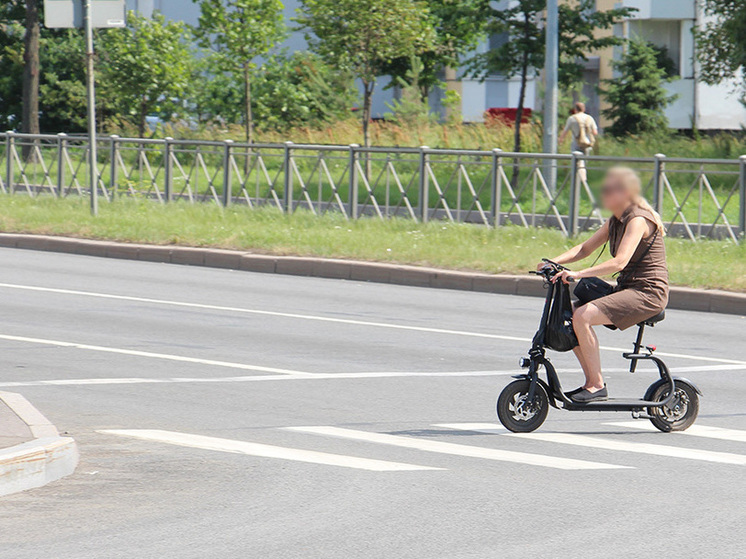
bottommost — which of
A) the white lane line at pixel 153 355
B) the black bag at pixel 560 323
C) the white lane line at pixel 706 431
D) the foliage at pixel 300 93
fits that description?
the white lane line at pixel 706 431

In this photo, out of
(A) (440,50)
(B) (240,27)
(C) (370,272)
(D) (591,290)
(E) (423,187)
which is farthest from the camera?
(A) (440,50)

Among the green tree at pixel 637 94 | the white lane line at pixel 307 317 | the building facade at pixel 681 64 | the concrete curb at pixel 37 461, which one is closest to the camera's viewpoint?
the concrete curb at pixel 37 461

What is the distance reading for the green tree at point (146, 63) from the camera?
33.7 metres

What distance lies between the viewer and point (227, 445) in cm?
697

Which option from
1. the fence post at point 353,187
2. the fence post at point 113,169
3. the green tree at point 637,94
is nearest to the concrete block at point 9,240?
the fence post at point 113,169

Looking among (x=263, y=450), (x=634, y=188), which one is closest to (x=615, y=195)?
(x=634, y=188)

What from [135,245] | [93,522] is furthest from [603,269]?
[135,245]

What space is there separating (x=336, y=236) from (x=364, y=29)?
37.6ft

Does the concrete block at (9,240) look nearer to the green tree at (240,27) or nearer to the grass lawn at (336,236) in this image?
the grass lawn at (336,236)

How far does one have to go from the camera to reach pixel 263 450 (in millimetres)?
6867

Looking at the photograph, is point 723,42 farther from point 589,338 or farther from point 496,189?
point 589,338

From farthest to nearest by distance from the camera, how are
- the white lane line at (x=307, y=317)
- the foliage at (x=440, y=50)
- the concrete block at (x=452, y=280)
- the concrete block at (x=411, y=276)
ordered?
1. the foliage at (x=440, y=50)
2. the concrete block at (x=411, y=276)
3. the concrete block at (x=452, y=280)
4. the white lane line at (x=307, y=317)

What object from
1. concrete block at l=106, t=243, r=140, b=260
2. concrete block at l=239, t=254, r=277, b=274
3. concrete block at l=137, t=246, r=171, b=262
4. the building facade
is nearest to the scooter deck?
concrete block at l=239, t=254, r=277, b=274

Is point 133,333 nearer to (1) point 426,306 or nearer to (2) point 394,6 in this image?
(1) point 426,306
